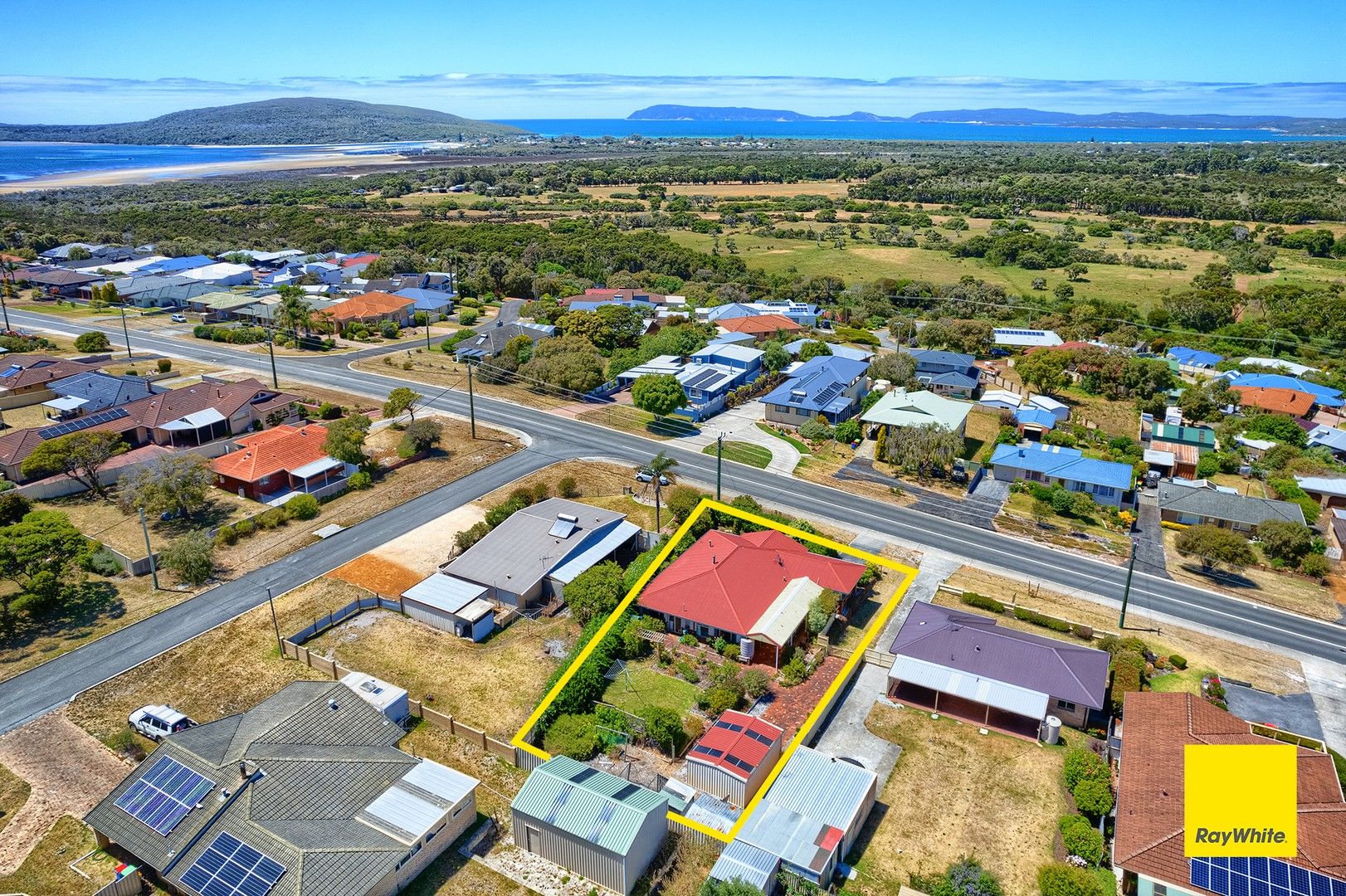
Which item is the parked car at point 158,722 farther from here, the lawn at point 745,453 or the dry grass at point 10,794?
the lawn at point 745,453

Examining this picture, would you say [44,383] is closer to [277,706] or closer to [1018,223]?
[277,706]

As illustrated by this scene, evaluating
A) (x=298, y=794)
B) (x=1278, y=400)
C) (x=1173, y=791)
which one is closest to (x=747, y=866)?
(x=298, y=794)

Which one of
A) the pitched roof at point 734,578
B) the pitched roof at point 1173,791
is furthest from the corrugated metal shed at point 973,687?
the pitched roof at point 734,578

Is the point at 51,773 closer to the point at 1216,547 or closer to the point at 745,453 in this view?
the point at 745,453

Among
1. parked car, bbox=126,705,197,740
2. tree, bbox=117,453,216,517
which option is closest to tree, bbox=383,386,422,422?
tree, bbox=117,453,216,517

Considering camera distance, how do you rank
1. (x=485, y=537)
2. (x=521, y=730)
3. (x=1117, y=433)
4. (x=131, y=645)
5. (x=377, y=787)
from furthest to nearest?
(x=1117, y=433), (x=485, y=537), (x=131, y=645), (x=521, y=730), (x=377, y=787)

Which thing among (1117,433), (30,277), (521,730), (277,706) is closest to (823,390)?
(1117,433)
